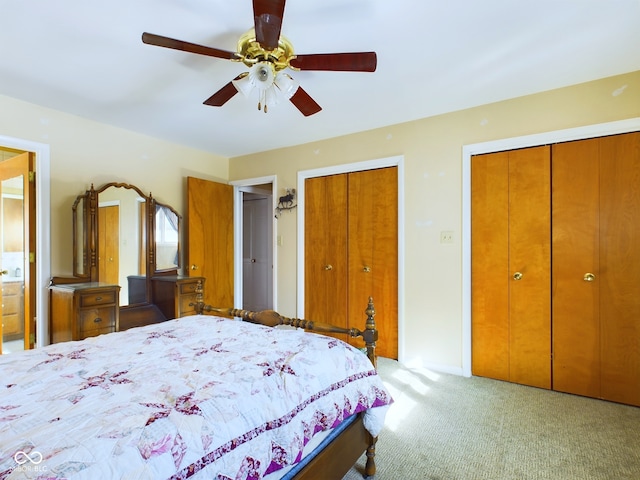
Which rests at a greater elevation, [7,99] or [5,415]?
[7,99]

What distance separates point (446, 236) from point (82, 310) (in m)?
3.19

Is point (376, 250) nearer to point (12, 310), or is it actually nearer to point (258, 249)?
point (258, 249)

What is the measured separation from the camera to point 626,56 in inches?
83.4

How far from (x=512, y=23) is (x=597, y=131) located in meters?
1.23

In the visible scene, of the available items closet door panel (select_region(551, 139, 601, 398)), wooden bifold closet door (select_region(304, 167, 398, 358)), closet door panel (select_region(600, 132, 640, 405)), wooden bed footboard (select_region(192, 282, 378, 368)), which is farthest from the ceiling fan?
closet door panel (select_region(600, 132, 640, 405))

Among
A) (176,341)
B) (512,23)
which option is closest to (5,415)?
(176,341)

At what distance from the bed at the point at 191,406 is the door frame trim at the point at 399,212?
1575mm

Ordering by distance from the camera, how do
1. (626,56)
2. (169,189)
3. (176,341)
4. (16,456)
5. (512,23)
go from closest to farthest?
(16,456) → (176,341) → (512,23) → (626,56) → (169,189)

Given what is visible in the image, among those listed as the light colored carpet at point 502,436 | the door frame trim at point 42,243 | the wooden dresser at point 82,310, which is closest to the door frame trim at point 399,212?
the light colored carpet at point 502,436

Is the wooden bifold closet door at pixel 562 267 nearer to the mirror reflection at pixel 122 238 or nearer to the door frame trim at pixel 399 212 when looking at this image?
the door frame trim at pixel 399 212

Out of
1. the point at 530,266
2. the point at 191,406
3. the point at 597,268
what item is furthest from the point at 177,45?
the point at 597,268

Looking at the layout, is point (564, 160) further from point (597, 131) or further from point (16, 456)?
point (16, 456)

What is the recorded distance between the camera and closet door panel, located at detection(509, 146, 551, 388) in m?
2.60

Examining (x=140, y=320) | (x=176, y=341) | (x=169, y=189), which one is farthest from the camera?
(x=169, y=189)
